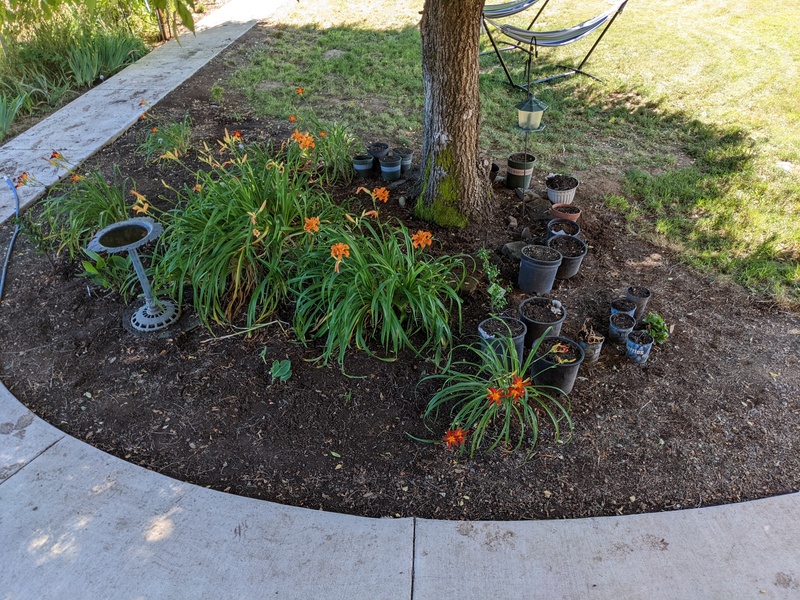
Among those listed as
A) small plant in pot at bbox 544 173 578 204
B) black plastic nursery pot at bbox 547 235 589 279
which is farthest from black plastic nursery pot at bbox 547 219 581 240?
small plant in pot at bbox 544 173 578 204

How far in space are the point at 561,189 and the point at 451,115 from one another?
34.7 inches

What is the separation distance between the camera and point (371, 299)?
2666mm

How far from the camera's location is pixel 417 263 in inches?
113

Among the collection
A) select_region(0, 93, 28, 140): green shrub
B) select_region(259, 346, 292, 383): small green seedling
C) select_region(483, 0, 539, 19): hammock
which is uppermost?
select_region(483, 0, 539, 19): hammock

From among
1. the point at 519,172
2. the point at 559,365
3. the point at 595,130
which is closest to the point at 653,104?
the point at 595,130

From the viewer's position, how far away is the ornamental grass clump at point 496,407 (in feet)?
7.41

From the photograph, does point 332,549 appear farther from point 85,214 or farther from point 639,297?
point 85,214

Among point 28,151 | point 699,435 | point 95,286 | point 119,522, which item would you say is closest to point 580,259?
point 699,435

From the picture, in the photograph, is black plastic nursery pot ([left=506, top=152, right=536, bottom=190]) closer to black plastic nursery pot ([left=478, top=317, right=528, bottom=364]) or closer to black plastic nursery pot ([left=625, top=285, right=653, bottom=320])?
black plastic nursery pot ([left=625, top=285, right=653, bottom=320])

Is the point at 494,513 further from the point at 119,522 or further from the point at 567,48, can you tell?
the point at 567,48

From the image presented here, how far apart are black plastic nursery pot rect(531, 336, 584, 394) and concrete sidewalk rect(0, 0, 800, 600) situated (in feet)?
1.92

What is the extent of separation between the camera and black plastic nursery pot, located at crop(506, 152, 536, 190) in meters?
3.74

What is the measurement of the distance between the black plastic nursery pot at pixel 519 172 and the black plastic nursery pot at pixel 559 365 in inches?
59.9

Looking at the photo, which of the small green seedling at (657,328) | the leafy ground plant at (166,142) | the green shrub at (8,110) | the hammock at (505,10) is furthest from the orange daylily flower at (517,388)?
the green shrub at (8,110)
